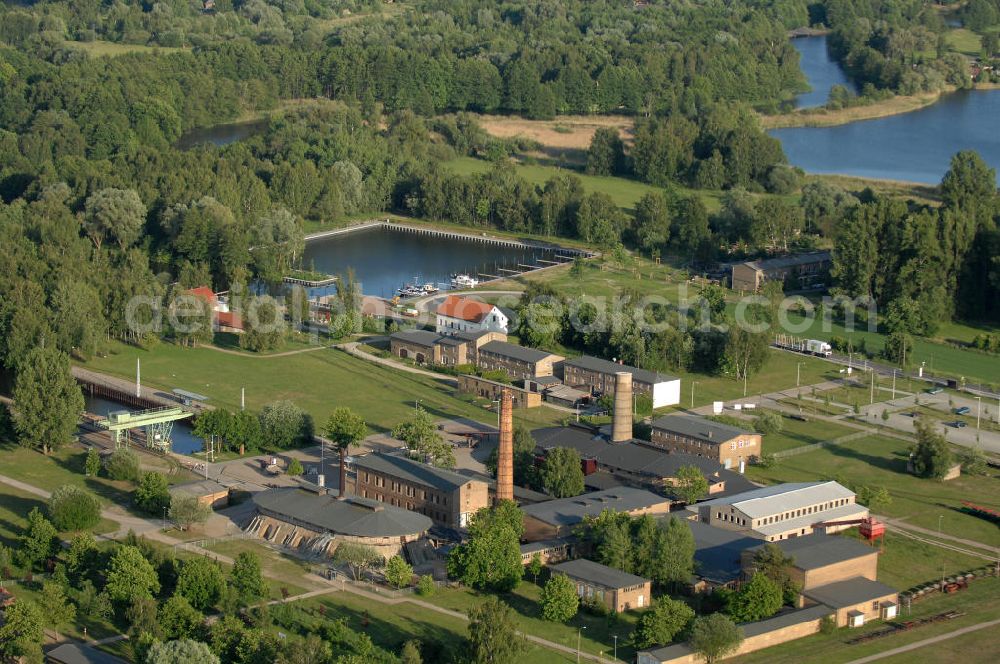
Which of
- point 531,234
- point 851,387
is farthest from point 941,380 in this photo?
point 531,234

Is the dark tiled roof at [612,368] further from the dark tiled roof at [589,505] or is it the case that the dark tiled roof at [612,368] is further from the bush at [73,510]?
the bush at [73,510]

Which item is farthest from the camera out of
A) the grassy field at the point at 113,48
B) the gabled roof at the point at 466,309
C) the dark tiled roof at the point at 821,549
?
the grassy field at the point at 113,48

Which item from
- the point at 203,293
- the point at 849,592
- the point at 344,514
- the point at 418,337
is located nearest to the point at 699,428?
the point at 849,592

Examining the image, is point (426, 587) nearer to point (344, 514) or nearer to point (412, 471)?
point (344, 514)

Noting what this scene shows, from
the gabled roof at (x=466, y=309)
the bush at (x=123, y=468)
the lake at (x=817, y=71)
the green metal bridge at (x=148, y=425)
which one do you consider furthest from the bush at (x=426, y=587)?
the lake at (x=817, y=71)

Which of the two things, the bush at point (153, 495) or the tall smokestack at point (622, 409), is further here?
the tall smokestack at point (622, 409)

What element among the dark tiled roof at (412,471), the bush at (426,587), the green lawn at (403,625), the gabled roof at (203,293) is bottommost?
the green lawn at (403,625)
